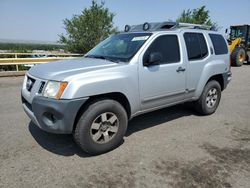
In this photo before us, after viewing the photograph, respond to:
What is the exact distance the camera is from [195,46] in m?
4.94

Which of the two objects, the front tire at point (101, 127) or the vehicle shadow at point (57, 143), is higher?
the front tire at point (101, 127)

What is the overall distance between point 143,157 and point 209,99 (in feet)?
8.72

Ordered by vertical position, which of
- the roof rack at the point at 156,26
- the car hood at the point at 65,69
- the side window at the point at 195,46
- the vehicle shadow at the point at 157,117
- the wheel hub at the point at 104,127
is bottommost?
the vehicle shadow at the point at 157,117

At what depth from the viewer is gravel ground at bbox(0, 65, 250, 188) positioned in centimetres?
297

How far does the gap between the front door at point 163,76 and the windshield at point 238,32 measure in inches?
608

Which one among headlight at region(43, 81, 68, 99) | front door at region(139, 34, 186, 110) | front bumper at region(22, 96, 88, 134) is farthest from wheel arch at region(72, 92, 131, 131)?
headlight at region(43, 81, 68, 99)

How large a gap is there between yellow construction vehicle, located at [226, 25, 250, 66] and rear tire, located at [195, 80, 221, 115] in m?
11.9

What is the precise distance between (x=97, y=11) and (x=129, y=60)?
19.1 metres

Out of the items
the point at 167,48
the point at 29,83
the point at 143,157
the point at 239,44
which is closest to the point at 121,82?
the point at 143,157

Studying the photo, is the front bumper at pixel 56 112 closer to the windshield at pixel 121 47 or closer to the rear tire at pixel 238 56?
the windshield at pixel 121 47

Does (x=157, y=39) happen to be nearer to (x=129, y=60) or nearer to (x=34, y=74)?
(x=129, y=60)

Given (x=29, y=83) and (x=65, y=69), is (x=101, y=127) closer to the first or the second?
(x=65, y=69)

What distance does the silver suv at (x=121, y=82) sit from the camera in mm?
3270

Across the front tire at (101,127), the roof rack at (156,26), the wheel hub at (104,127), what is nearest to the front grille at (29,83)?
the front tire at (101,127)
